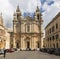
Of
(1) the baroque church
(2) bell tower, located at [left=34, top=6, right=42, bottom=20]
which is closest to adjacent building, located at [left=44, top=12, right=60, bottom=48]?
(1) the baroque church

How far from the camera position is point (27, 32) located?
9581 centimetres

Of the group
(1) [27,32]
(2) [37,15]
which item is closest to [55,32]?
(1) [27,32]

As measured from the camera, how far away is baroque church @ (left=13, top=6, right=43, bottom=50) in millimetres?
94188

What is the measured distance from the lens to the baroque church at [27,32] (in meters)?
94.2

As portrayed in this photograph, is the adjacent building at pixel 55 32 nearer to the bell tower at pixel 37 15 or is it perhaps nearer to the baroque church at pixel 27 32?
the baroque church at pixel 27 32

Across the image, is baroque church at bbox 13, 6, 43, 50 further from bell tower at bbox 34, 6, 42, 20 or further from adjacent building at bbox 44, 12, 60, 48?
adjacent building at bbox 44, 12, 60, 48

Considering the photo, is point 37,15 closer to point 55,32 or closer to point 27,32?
point 27,32

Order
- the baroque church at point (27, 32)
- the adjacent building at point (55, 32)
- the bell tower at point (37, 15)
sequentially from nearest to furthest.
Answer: the adjacent building at point (55, 32), the baroque church at point (27, 32), the bell tower at point (37, 15)

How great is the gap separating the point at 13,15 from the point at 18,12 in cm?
341

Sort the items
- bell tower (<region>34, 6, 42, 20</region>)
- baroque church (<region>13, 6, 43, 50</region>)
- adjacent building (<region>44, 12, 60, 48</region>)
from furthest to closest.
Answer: bell tower (<region>34, 6, 42, 20</region>) < baroque church (<region>13, 6, 43, 50</region>) < adjacent building (<region>44, 12, 60, 48</region>)

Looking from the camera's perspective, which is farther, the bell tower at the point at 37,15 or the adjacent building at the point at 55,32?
the bell tower at the point at 37,15

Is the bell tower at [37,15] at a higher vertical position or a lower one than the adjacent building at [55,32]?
higher

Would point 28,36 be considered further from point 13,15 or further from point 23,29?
point 13,15

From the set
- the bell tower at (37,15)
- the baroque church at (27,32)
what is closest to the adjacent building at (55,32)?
the baroque church at (27,32)
